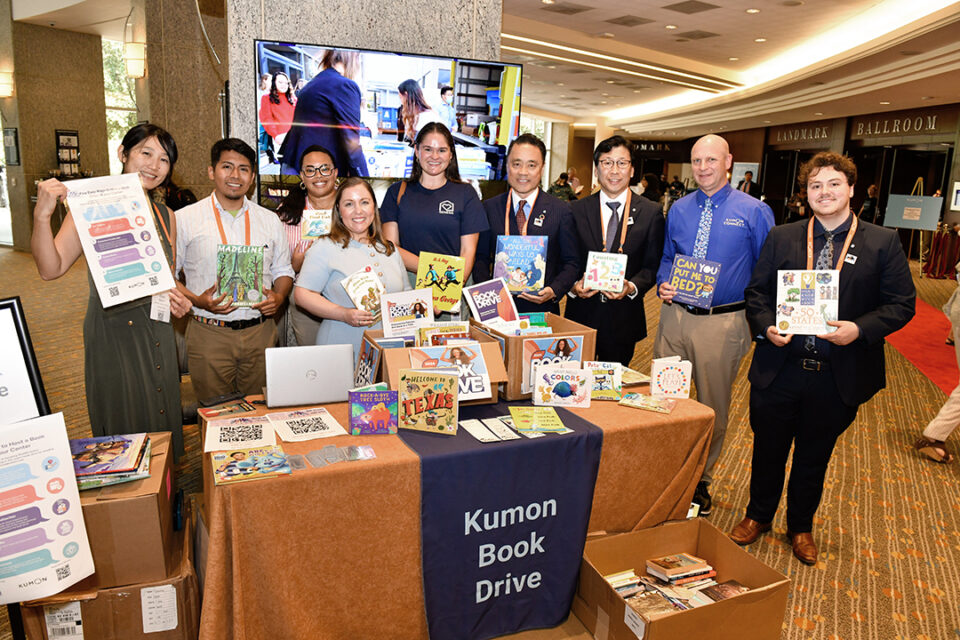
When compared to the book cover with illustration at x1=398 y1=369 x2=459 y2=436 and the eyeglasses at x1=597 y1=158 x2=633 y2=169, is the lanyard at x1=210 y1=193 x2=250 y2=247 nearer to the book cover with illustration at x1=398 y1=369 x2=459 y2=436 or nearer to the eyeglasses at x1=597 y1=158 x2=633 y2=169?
the book cover with illustration at x1=398 y1=369 x2=459 y2=436

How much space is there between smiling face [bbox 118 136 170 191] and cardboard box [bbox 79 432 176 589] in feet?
4.00

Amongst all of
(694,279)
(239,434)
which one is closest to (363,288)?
(239,434)

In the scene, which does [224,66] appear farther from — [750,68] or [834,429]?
[750,68]

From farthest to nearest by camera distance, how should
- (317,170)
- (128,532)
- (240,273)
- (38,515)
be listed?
(317,170), (240,273), (128,532), (38,515)

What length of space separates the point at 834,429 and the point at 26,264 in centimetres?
1211

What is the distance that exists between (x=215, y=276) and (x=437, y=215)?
1.04 meters

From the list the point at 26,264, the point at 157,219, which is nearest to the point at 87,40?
the point at 26,264

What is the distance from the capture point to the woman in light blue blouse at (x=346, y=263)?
2.72 metres

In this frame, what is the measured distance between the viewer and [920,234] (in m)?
12.9

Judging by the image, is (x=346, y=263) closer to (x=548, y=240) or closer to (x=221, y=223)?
(x=221, y=223)

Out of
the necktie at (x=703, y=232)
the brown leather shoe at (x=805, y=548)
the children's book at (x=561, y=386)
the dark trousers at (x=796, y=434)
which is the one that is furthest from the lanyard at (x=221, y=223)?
the brown leather shoe at (x=805, y=548)

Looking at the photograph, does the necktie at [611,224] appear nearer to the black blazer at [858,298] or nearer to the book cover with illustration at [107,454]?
the black blazer at [858,298]

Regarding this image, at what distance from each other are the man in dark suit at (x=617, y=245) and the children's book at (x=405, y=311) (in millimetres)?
949

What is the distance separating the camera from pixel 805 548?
9.61 feet
